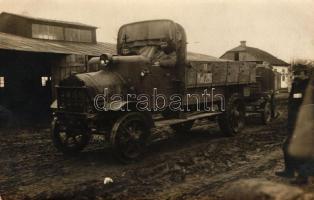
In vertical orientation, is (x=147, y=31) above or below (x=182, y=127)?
above

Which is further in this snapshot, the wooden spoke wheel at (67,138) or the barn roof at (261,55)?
the barn roof at (261,55)

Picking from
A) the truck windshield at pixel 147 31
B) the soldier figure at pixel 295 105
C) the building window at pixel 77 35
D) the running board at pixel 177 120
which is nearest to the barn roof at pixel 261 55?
the building window at pixel 77 35

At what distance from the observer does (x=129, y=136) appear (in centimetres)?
745

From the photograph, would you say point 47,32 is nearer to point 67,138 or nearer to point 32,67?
point 32,67

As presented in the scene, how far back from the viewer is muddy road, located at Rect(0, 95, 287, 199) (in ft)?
18.9

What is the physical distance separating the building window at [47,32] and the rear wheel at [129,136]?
620 inches

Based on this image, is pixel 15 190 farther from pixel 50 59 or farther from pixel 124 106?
pixel 50 59

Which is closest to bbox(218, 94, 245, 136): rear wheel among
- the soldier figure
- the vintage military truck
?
the vintage military truck

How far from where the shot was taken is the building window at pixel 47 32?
21.3m

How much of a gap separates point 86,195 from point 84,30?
19.7m

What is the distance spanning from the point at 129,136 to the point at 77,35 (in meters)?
17.4

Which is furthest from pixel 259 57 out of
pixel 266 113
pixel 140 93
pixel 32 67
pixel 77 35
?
pixel 140 93

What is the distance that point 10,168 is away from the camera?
24.2ft

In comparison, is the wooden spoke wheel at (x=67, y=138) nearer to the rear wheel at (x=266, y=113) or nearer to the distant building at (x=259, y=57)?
the rear wheel at (x=266, y=113)
